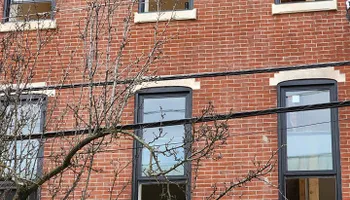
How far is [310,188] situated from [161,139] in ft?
7.99

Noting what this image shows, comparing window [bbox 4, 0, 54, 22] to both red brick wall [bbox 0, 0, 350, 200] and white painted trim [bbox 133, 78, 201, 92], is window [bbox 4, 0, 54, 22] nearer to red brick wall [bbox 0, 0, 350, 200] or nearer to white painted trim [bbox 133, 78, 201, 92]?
red brick wall [bbox 0, 0, 350, 200]

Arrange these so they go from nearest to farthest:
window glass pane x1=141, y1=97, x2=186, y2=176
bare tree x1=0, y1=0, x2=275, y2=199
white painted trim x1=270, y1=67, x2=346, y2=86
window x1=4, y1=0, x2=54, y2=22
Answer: bare tree x1=0, y1=0, x2=275, y2=199, white painted trim x1=270, y1=67, x2=346, y2=86, window glass pane x1=141, y1=97, x2=186, y2=176, window x1=4, y1=0, x2=54, y2=22

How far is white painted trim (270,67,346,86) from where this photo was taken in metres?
10.6

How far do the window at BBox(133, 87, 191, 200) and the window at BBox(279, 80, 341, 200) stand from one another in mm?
1510

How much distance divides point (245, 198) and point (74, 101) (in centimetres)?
311

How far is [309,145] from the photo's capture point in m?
10.5

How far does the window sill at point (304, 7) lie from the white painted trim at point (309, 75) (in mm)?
1064

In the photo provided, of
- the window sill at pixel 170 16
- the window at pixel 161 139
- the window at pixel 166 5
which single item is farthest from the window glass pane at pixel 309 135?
the window at pixel 166 5

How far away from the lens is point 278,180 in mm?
10297

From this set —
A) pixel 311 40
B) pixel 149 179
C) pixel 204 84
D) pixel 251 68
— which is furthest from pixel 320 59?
pixel 149 179

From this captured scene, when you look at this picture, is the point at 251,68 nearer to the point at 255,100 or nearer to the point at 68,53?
the point at 255,100

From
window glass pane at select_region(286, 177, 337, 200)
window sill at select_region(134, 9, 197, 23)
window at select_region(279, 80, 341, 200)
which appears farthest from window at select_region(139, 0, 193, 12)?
window glass pane at select_region(286, 177, 337, 200)

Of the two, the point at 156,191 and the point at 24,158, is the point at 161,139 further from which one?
the point at 24,158

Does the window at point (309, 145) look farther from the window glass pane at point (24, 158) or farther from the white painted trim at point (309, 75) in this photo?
the window glass pane at point (24, 158)
